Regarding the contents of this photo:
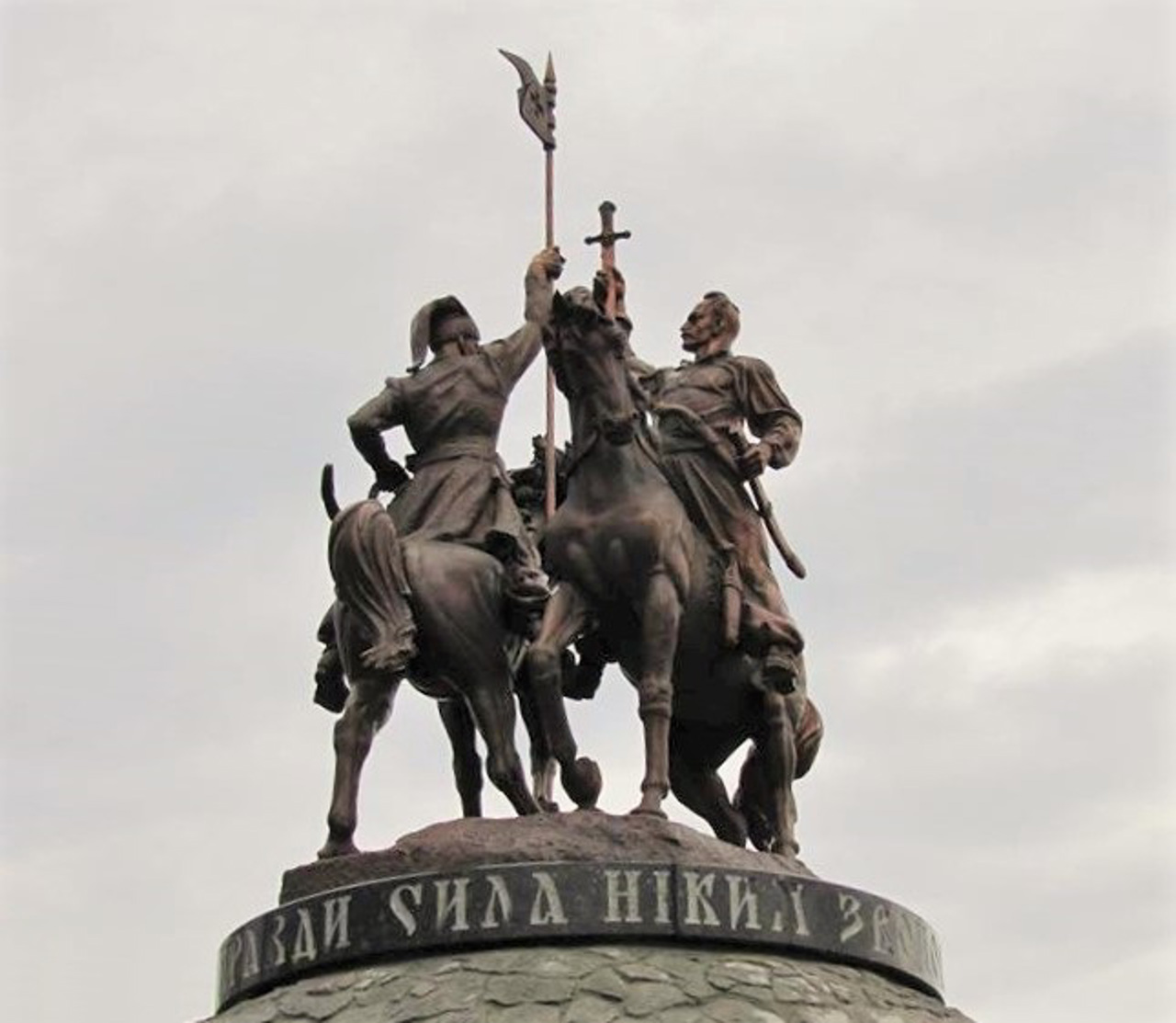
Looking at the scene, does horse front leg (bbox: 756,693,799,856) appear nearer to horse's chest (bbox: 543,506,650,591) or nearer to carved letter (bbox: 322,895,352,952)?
horse's chest (bbox: 543,506,650,591)

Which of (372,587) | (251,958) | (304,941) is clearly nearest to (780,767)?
(372,587)

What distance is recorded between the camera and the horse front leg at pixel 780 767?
13.7 m

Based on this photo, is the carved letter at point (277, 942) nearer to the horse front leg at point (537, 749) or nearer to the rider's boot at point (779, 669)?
the horse front leg at point (537, 749)

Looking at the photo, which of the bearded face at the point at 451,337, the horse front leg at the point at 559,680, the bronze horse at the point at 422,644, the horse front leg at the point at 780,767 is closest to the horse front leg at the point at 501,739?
the bronze horse at the point at 422,644

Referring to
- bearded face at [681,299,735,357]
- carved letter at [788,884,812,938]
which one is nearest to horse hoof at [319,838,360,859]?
carved letter at [788,884,812,938]

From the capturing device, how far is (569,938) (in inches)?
474

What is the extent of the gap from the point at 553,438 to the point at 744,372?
4.73 ft

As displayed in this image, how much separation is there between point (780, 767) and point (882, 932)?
1.27m

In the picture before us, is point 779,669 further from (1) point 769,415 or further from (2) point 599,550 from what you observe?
(1) point 769,415

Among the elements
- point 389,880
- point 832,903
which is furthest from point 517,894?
point 832,903

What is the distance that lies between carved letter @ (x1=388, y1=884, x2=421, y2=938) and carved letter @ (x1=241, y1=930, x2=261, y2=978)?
87 cm

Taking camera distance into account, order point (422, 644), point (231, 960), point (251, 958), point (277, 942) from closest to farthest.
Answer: point (277, 942)
point (251, 958)
point (231, 960)
point (422, 644)

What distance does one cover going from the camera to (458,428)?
47.1 feet

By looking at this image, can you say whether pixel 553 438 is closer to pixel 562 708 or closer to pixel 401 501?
pixel 401 501
